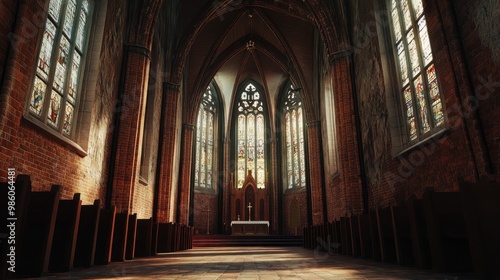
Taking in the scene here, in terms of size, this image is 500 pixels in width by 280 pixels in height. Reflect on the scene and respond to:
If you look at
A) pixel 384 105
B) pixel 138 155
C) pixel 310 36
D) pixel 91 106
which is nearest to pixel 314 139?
pixel 310 36

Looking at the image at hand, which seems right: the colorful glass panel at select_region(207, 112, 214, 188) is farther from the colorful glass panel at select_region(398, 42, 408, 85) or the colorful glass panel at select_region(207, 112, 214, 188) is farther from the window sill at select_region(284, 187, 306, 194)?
the colorful glass panel at select_region(398, 42, 408, 85)

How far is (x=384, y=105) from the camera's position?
1048 cm

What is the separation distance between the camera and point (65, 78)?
26.7ft

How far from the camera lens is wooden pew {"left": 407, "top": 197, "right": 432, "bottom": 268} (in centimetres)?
453

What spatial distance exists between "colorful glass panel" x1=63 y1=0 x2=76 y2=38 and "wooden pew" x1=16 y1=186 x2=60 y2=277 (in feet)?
18.1

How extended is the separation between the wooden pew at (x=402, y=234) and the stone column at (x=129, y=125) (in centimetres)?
769

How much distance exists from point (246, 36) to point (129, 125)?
14060mm

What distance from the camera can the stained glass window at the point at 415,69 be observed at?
8.35 meters

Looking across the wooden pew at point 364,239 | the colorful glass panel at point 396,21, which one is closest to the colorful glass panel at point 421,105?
the colorful glass panel at point 396,21

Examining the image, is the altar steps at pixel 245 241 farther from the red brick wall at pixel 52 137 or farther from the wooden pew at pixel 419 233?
the wooden pew at pixel 419 233

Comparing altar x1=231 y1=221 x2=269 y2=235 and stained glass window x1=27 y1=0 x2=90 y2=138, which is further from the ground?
stained glass window x1=27 y1=0 x2=90 y2=138

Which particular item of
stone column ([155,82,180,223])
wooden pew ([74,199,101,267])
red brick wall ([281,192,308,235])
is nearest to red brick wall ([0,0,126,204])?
wooden pew ([74,199,101,267])

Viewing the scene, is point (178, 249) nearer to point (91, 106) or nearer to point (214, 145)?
point (91, 106)

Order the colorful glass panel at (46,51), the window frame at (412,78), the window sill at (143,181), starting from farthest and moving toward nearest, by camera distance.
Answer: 1. the window sill at (143,181)
2. the window frame at (412,78)
3. the colorful glass panel at (46,51)
